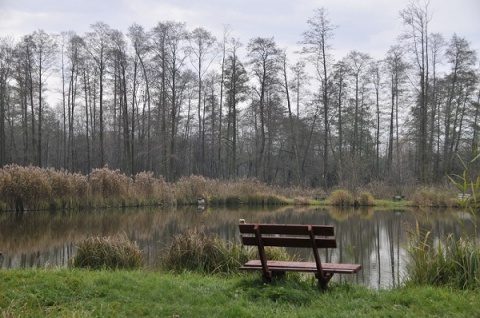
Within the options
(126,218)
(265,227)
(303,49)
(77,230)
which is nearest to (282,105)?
(303,49)

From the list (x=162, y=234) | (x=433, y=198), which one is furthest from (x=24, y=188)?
(x=433, y=198)

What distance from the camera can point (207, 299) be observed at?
16.2ft

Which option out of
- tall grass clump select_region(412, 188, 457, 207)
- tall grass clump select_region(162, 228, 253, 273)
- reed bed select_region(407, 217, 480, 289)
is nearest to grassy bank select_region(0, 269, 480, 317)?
reed bed select_region(407, 217, 480, 289)

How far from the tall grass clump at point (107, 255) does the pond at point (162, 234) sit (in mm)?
723

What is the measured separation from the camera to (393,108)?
36719 mm

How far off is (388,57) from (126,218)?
80.2ft

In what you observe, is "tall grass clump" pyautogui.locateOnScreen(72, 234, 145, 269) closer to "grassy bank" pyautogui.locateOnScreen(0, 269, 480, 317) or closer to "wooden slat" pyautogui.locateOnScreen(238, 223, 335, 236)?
"grassy bank" pyautogui.locateOnScreen(0, 269, 480, 317)

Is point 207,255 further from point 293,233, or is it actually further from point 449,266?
point 449,266

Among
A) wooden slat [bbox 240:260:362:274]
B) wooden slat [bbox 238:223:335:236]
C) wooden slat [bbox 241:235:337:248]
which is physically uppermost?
wooden slat [bbox 238:223:335:236]

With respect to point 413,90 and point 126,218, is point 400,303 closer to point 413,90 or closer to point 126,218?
point 126,218

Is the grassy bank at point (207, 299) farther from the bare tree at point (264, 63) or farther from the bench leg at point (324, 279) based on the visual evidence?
the bare tree at point (264, 63)

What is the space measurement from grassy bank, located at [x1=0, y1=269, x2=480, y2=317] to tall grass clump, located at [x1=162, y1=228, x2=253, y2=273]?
4.74ft

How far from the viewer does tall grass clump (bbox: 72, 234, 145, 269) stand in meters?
7.55

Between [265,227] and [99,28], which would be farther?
[99,28]
